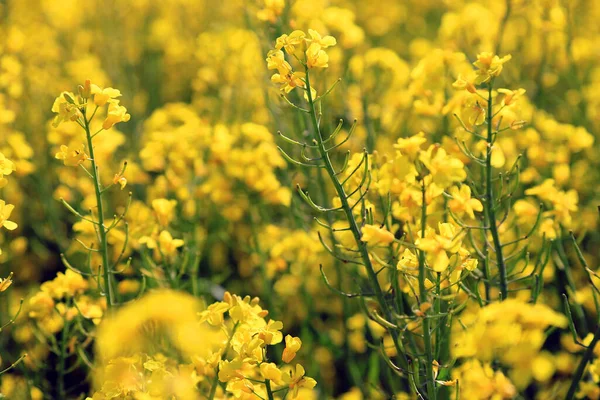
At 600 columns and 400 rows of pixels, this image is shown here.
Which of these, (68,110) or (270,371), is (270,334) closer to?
(270,371)

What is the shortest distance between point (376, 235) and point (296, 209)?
0.96 meters

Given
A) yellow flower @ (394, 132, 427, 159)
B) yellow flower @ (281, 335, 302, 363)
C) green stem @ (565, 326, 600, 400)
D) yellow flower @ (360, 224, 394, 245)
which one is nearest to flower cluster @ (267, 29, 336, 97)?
yellow flower @ (394, 132, 427, 159)

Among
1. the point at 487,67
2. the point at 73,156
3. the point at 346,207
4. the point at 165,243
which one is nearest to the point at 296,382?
the point at 346,207

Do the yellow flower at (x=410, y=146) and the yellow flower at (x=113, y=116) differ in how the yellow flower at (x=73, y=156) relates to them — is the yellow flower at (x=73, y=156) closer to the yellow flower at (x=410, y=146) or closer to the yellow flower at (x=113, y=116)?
the yellow flower at (x=113, y=116)

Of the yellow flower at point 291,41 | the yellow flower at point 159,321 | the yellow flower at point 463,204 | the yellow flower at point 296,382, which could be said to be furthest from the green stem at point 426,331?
the yellow flower at point 159,321

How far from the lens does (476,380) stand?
129cm

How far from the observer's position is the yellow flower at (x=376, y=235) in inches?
67.1

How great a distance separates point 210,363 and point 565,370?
1.78 metres

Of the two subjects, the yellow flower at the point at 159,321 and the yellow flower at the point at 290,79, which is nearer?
the yellow flower at the point at 159,321

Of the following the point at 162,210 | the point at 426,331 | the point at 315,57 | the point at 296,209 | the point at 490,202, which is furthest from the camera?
the point at 296,209

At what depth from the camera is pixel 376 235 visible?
171 cm

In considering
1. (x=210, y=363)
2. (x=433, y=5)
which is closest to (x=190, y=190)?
(x=210, y=363)

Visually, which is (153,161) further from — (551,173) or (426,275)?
(551,173)

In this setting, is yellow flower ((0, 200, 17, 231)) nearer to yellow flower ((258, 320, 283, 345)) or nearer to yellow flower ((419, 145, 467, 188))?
yellow flower ((258, 320, 283, 345))
